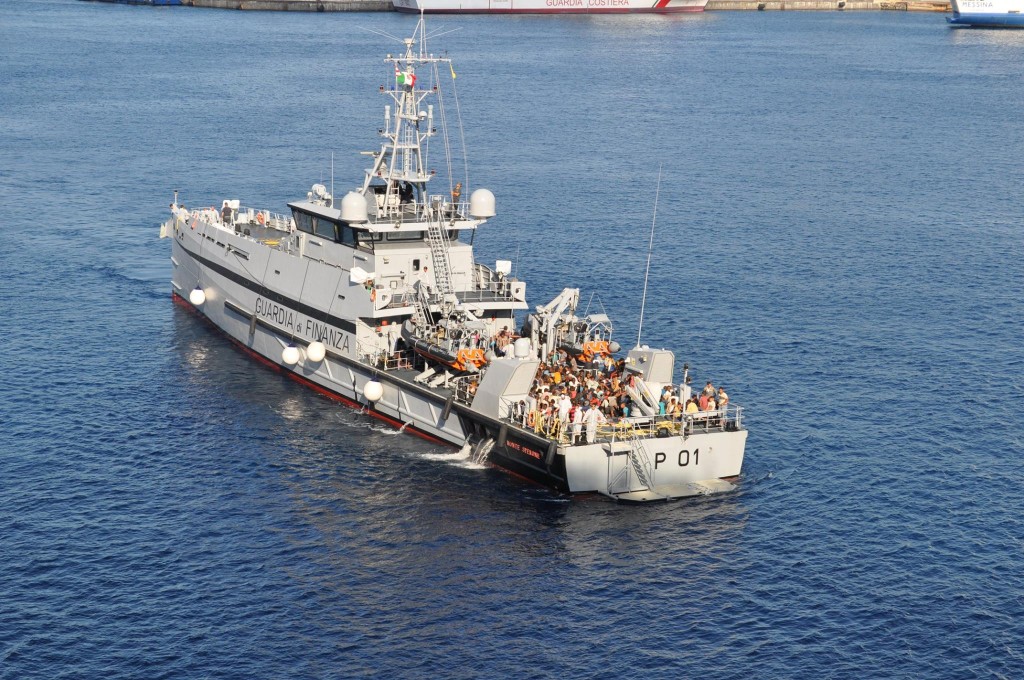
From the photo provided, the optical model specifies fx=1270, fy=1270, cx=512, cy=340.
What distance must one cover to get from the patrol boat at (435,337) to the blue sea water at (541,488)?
143 cm

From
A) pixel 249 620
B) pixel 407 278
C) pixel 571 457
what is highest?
pixel 407 278

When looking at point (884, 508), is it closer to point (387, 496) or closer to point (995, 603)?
point (995, 603)

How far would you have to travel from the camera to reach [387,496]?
4719 cm

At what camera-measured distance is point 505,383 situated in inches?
1906

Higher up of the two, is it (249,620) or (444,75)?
(444,75)

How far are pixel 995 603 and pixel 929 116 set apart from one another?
10328cm

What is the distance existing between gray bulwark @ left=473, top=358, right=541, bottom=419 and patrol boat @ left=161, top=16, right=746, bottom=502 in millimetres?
63

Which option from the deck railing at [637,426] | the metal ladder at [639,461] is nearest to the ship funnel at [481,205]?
the deck railing at [637,426]

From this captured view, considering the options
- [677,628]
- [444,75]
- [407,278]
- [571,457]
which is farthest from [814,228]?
[444,75]

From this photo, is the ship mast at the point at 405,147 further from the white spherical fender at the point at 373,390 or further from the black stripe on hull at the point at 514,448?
the black stripe on hull at the point at 514,448

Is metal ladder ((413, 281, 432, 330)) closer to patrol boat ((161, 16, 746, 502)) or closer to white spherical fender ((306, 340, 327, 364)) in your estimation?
patrol boat ((161, 16, 746, 502))

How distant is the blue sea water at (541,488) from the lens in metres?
38.0

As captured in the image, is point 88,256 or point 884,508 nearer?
point 884,508

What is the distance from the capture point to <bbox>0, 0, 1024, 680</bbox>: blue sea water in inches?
1496
